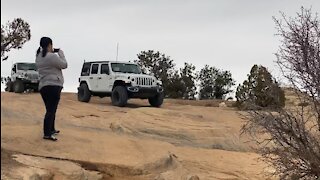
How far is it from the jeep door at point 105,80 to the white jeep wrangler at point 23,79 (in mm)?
5351

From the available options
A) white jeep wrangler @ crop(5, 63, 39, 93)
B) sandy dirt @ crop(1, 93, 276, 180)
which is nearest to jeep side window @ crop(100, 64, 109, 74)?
sandy dirt @ crop(1, 93, 276, 180)

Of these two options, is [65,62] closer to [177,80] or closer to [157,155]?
[157,155]

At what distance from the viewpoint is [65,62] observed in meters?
8.62

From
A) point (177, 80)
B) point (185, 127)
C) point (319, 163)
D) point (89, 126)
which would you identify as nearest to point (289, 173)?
point (319, 163)

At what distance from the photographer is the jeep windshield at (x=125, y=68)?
20984 millimetres

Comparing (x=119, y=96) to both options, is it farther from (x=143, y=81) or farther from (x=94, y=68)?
(x=94, y=68)

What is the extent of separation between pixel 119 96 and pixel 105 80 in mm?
1449

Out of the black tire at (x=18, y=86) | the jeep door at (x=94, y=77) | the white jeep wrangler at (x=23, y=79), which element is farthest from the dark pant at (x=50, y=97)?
the black tire at (x=18, y=86)

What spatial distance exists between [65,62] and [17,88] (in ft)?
58.7

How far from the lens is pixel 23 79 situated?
2619 cm

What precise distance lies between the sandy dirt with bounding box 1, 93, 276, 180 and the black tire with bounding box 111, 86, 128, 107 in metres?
1.20

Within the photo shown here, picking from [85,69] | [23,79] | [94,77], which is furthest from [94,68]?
[23,79]

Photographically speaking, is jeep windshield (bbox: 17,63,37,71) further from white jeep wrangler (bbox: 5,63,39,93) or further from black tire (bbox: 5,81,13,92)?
black tire (bbox: 5,81,13,92)

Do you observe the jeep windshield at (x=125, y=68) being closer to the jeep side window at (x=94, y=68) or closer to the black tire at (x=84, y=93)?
the jeep side window at (x=94, y=68)
